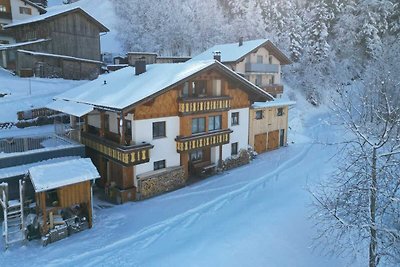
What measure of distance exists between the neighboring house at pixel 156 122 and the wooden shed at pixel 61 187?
3.04 meters

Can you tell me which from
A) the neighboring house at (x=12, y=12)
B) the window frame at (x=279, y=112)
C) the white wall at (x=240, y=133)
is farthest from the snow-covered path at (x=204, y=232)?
the neighboring house at (x=12, y=12)

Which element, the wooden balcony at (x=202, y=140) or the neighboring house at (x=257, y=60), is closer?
the wooden balcony at (x=202, y=140)

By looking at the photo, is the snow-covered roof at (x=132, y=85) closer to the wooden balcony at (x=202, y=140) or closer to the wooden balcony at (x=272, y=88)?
the wooden balcony at (x=202, y=140)

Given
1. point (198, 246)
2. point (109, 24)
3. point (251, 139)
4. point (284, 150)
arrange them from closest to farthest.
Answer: point (198, 246), point (251, 139), point (284, 150), point (109, 24)

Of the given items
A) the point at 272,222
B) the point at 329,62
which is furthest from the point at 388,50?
the point at 272,222

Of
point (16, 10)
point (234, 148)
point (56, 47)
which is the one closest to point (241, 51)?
point (234, 148)

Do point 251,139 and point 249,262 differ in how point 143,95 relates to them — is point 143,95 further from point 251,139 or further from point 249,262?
point 251,139

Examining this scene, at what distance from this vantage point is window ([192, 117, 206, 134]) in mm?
22969

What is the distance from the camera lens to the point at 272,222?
17078 millimetres

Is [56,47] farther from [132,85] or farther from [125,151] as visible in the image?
[125,151]

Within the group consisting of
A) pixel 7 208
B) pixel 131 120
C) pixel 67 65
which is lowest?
pixel 7 208

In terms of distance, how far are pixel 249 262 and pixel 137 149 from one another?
864 centimetres

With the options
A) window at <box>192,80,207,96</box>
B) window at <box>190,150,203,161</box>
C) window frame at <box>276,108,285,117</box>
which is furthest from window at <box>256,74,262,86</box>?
window at <box>190,150,203,161</box>

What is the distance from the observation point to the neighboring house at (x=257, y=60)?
34844 millimetres
